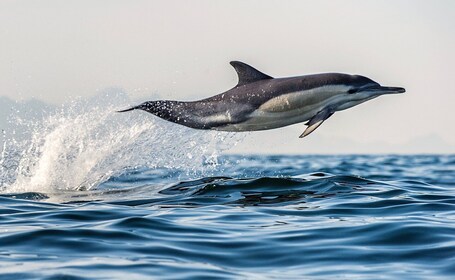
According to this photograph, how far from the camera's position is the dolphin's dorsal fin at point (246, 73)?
13180 mm

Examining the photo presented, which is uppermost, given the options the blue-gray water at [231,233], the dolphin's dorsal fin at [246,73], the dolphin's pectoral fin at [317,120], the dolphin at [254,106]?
the dolphin's dorsal fin at [246,73]

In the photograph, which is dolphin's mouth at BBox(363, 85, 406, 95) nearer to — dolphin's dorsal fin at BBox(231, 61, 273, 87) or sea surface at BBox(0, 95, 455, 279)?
sea surface at BBox(0, 95, 455, 279)

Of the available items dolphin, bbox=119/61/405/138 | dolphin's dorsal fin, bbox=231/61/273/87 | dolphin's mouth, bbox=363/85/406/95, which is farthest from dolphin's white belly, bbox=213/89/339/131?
dolphin's mouth, bbox=363/85/406/95

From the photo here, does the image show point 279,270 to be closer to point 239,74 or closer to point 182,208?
point 182,208

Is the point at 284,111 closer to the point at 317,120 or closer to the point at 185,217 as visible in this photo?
the point at 317,120

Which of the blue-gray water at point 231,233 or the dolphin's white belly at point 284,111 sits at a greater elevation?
the dolphin's white belly at point 284,111

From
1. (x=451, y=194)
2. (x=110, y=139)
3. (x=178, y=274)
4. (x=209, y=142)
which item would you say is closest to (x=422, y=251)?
(x=178, y=274)

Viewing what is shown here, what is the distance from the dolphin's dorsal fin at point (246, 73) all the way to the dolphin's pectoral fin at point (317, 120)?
3.24 ft

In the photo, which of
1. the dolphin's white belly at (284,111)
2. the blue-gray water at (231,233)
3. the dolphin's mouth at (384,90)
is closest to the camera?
the blue-gray water at (231,233)

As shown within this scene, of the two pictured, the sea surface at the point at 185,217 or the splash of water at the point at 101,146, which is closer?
the sea surface at the point at 185,217

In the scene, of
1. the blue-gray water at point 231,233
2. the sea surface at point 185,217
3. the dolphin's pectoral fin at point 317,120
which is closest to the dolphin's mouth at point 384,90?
the dolphin's pectoral fin at point 317,120

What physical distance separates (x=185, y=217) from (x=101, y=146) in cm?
527

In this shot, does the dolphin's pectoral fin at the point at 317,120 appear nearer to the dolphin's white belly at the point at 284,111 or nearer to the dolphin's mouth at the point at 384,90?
the dolphin's white belly at the point at 284,111

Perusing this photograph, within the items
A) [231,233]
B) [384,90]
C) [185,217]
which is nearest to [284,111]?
[384,90]
